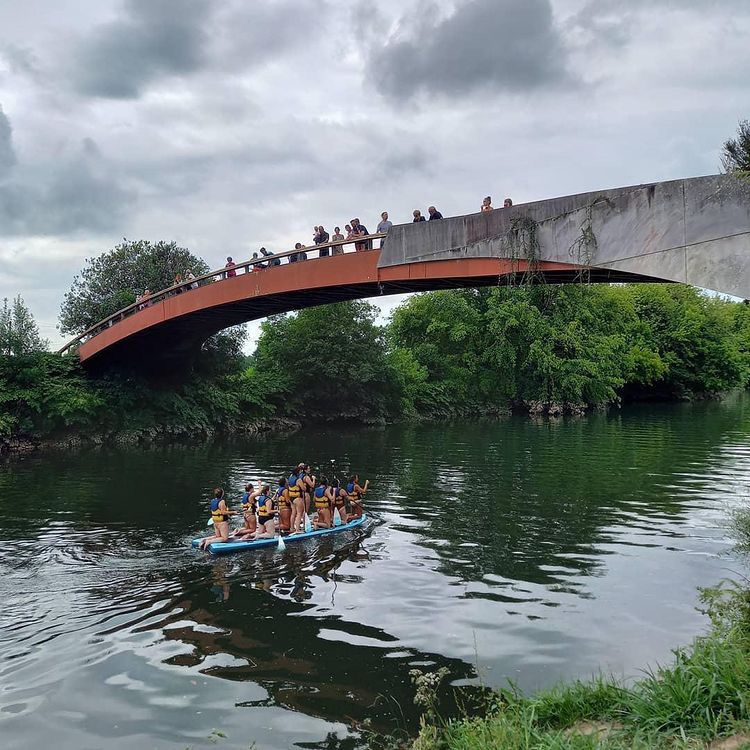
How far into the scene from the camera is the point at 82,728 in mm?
7148

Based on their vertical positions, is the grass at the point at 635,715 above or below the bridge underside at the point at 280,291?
below

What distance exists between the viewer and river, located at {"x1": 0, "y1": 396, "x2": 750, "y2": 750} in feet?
24.8

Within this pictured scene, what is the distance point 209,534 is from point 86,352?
75.8 feet

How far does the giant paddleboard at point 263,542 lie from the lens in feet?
46.7

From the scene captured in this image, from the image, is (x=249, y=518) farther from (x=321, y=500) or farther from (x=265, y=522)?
(x=321, y=500)

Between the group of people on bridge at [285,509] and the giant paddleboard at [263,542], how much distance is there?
223mm

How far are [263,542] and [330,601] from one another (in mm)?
4028

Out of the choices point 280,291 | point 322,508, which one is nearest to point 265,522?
point 322,508

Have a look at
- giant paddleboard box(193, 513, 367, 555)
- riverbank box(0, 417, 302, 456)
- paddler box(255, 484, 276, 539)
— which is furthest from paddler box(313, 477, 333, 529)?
riverbank box(0, 417, 302, 456)

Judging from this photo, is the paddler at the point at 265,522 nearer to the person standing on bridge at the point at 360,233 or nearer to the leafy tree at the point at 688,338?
the person standing on bridge at the point at 360,233

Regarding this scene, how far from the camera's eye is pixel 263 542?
14859mm

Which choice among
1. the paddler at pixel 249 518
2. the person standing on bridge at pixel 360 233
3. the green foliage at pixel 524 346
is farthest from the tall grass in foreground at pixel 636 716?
the green foliage at pixel 524 346

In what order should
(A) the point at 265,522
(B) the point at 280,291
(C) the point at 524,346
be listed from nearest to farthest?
(A) the point at 265,522
(B) the point at 280,291
(C) the point at 524,346

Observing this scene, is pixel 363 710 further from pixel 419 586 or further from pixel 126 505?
pixel 126 505
